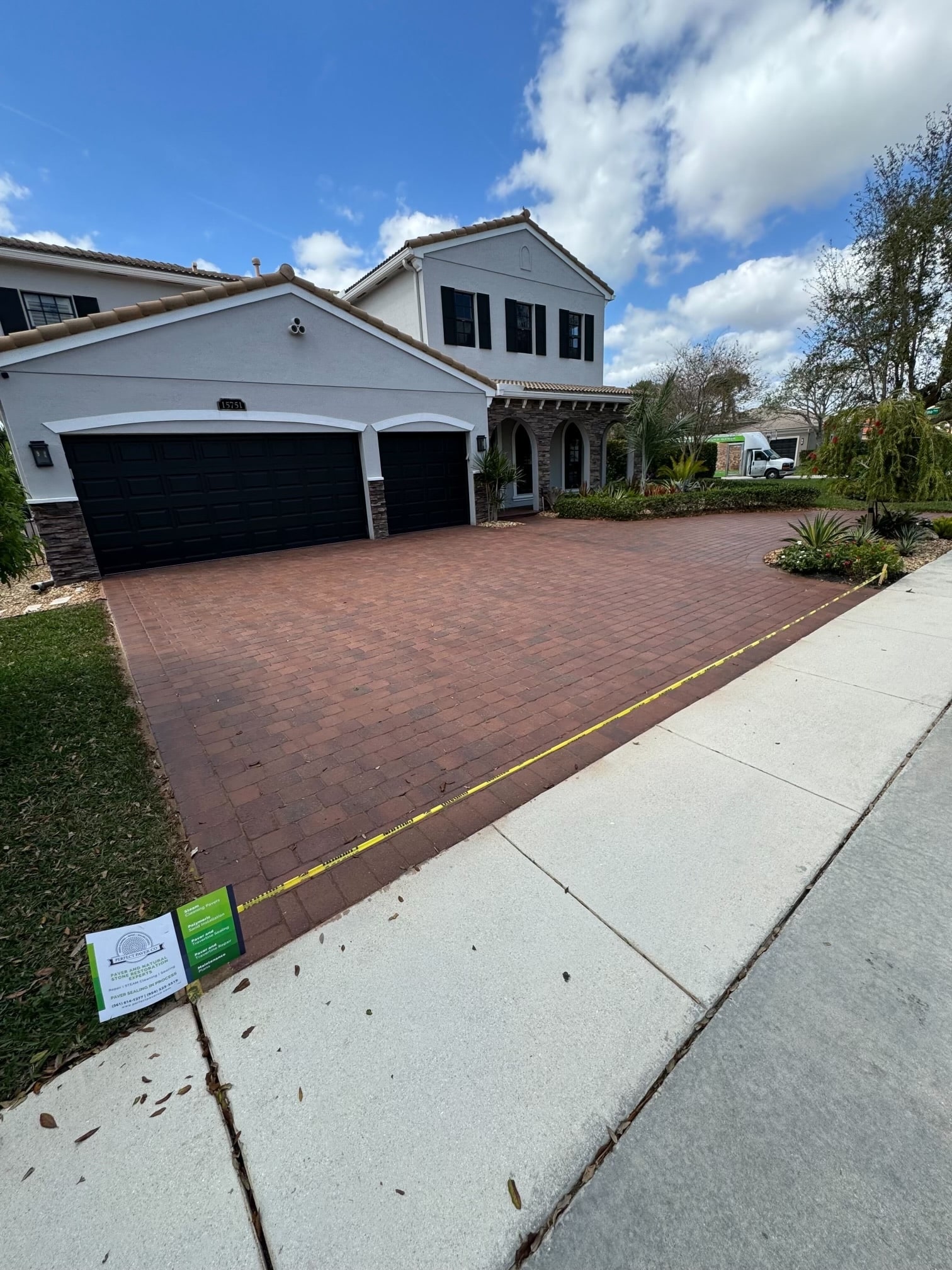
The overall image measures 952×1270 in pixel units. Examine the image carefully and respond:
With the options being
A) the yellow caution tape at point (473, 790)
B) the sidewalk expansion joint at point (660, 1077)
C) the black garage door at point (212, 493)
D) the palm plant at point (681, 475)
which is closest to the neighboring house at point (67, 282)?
the black garage door at point (212, 493)

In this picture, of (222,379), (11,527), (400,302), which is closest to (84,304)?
(400,302)

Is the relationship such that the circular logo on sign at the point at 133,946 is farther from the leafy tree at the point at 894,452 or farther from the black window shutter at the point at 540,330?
the black window shutter at the point at 540,330

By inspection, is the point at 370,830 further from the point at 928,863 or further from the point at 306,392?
the point at 306,392

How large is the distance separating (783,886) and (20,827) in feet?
13.3

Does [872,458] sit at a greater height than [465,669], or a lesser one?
greater

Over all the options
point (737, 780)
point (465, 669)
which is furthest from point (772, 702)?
point (465, 669)

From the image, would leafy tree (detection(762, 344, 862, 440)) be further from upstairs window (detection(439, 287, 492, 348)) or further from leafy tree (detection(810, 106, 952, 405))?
upstairs window (detection(439, 287, 492, 348))

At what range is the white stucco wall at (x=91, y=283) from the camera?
13.7m

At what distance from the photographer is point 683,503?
15211mm

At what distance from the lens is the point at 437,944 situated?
225 cm

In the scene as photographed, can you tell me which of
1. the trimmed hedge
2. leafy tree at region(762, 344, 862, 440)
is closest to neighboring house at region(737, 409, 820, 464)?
leafy tree at region(762, 344, 862, 440)

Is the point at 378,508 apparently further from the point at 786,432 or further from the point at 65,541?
the point at 786,432

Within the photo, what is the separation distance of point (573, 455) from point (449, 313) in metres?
6.55

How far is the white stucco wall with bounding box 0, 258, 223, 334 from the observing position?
13734mm
